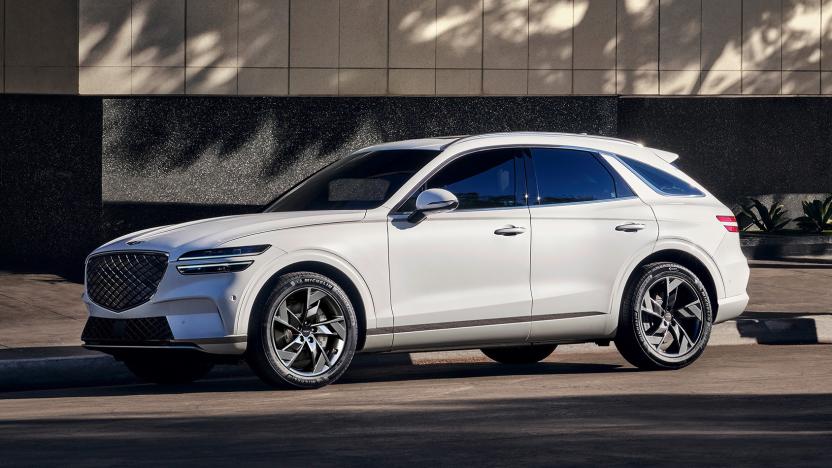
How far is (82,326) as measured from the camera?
13.0 metres

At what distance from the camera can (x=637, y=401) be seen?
930 centimetres

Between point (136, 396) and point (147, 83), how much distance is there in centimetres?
897

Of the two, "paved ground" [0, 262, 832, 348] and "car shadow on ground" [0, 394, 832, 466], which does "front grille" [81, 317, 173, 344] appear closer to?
"car shadow on ground" [0, 394, 832, 466]

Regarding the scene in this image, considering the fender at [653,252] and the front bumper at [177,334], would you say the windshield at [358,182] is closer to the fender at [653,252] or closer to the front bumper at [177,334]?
the front bumper at [177,334]

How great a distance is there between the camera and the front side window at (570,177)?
1062cm

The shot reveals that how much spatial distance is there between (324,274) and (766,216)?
1399cm

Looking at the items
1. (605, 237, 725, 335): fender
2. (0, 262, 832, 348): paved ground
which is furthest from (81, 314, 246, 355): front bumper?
(605, 237, 725, 335): fender

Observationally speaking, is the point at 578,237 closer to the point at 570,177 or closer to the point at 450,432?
the point at 570,177

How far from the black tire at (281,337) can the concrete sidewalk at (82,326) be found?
160 cm

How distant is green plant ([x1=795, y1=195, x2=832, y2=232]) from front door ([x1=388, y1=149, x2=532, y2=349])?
42.4 ft

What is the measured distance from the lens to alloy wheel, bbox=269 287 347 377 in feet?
31.6

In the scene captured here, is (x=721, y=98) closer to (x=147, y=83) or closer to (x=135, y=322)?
(x=147, y=83)

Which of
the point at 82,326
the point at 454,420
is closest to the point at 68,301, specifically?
the point at 82,326

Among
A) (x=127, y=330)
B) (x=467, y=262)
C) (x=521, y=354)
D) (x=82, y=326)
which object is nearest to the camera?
(x=127, y=330)
